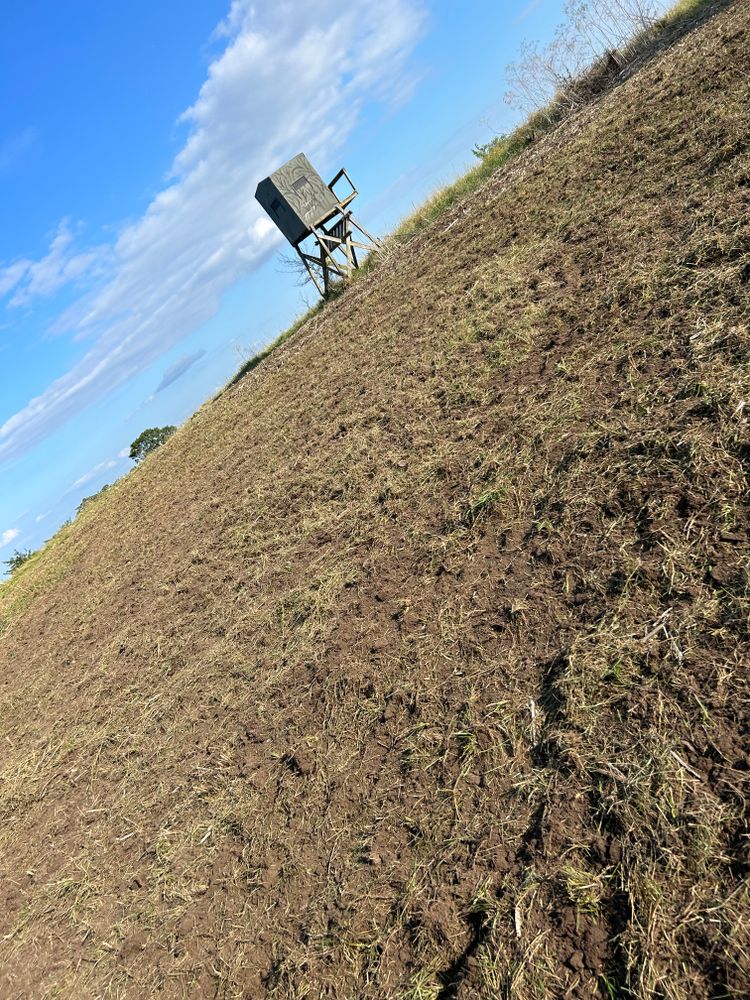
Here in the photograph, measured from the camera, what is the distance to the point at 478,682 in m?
2.44

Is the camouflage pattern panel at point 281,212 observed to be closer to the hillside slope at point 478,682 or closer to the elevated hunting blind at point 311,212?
the elevated hunting blind at point 311,212

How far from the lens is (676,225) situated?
13.2 feet

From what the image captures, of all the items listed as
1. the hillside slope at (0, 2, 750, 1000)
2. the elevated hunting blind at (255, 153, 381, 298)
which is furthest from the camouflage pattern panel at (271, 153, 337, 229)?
the hillside slope at (0, 2, 750, 1000)

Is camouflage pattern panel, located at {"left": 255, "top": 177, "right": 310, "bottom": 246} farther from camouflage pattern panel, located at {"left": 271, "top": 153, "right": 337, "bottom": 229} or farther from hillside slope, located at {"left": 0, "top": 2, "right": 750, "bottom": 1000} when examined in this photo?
hillside slope, located at {"left": 0, "top": 2, "right": 750, "bottom": 1000}

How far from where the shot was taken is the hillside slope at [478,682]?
1.75 m

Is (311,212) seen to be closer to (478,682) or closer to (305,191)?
(305,191)

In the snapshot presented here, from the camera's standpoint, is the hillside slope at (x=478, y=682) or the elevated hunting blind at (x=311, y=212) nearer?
the hillside slope at (x=478, y=682)

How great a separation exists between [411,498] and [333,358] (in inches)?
188

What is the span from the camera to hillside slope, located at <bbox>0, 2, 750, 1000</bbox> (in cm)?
175

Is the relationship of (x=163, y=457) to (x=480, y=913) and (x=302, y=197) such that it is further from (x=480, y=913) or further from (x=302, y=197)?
(x=480, y=913)

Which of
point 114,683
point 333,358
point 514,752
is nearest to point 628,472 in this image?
point 514,752

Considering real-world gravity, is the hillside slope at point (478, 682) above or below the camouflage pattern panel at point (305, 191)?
below

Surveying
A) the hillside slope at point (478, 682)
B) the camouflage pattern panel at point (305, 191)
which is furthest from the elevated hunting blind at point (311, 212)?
the hillside slope at point (478, 682)

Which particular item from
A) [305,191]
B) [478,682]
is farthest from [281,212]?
[478,682]
